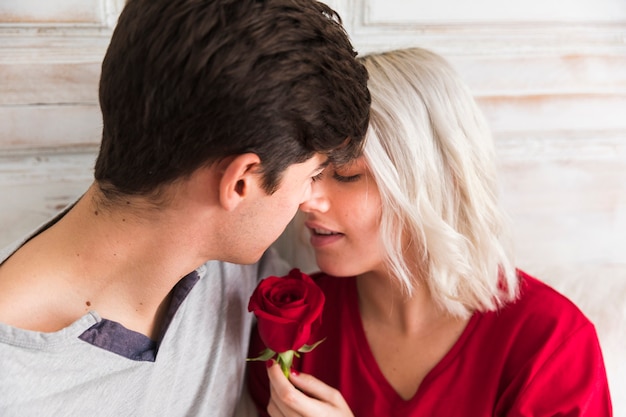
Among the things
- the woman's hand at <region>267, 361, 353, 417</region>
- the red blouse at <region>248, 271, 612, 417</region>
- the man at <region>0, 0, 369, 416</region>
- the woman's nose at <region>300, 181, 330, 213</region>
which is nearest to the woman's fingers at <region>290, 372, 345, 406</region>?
the woman's hand at <region>267, 361, 353, 417</region>

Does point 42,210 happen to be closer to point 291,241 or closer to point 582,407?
point 291,241

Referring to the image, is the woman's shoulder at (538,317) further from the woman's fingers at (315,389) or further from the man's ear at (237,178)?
the man's ear at (237,178)

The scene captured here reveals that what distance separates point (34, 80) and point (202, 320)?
620 millimetres

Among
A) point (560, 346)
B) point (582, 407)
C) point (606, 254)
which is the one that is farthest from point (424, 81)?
point (606, 254)

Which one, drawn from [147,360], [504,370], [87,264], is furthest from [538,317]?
[87,264]

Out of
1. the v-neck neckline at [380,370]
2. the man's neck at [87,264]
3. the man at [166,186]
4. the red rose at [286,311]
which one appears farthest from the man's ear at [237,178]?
the v-neck neckline at [380,370]

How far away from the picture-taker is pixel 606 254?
1.85m

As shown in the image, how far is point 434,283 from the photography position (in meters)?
1.35

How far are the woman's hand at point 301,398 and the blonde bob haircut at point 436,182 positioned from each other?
279mm

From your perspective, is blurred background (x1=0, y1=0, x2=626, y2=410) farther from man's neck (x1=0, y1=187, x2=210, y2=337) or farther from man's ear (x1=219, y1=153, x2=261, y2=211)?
man's ear (x1=219, y1=153, x2=261, y2=211)

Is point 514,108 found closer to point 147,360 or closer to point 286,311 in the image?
point 286,311

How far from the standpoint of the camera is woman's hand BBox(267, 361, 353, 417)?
1229 millimetres

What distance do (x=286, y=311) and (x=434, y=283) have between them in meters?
0.35

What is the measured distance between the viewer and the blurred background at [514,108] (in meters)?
1.36
